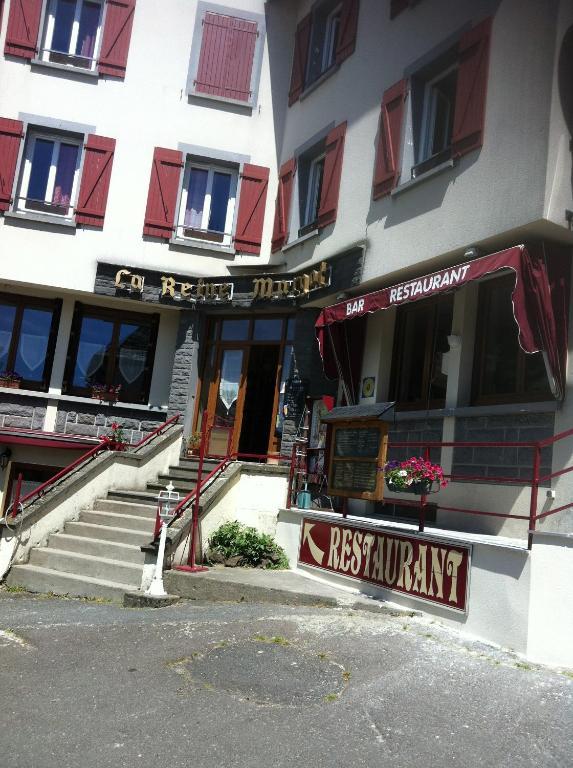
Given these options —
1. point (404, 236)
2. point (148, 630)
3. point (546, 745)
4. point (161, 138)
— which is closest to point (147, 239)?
point (161, 138)

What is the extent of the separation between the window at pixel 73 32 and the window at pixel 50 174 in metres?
1.55

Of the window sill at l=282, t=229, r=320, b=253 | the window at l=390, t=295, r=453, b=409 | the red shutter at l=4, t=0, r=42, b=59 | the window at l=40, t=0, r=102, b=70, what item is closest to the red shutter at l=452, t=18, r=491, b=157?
the window at l=390, t=295, r=453, b=409

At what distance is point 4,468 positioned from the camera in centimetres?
1312

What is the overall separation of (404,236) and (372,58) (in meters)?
3.55

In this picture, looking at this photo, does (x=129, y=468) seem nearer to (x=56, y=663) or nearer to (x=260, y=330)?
(x=260, y=330)

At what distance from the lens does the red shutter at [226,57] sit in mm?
14422

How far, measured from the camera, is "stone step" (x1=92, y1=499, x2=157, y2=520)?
415 inches

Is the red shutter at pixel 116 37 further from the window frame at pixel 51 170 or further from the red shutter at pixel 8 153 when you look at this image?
the red shutter at pixel 8 153

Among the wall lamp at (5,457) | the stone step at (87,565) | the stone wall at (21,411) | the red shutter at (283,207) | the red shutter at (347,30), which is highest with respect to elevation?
the red shutter at (347,30)

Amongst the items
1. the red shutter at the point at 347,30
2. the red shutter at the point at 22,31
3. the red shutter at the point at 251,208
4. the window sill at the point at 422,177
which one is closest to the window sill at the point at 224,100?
the red shutter at the point at 251,208

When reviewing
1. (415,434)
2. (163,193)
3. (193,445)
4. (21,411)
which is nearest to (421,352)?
(415,434)

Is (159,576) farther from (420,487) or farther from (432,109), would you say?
(432,109)

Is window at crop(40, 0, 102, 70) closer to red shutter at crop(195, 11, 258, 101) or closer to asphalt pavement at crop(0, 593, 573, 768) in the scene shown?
red shutter at crop(195, 11, 258, 101)

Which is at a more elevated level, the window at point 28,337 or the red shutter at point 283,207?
the red shutter at point 283,207
